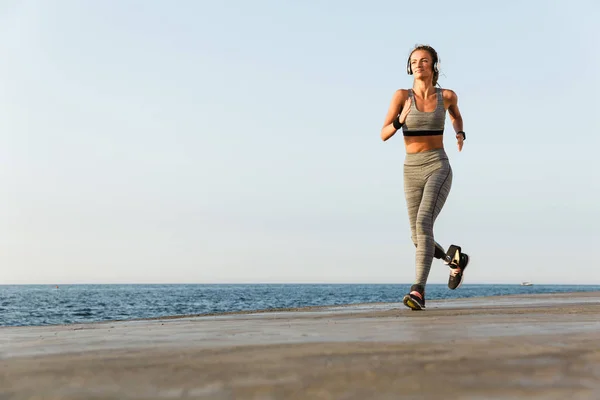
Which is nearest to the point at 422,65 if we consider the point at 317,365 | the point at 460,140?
the point at 460,140

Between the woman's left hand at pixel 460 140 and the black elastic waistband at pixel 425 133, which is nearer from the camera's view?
the black elastic waistband at pixel 425 133

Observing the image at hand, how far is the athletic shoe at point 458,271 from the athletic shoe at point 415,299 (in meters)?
0.72

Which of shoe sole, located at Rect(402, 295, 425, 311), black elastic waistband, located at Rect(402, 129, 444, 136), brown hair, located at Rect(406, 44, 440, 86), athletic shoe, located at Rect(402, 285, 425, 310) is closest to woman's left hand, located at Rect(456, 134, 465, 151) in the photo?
black elastic waistband, located at Rect(402, 129, 444, 136)

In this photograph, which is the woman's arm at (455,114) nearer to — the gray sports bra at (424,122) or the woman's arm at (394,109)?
the gray sports bra at (424,122)

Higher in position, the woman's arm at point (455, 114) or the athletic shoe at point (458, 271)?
the woman's arm at point (455, 114)

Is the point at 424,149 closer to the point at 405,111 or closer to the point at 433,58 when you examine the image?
the point at 405,111

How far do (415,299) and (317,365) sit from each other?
3746 mm

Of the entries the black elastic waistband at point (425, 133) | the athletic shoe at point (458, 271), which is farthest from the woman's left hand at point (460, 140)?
the athletic shoe at point (458, 271)

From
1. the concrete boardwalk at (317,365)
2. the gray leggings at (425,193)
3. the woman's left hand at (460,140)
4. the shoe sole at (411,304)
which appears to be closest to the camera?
the concrete boardwalk at (317,365)

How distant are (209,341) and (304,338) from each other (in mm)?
441

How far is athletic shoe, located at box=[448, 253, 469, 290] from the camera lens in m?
6.47

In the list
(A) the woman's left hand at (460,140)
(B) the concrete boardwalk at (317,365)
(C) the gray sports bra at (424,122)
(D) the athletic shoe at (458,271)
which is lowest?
(B) the concrete boardwalk at (317,365)

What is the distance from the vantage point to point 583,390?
1734 mm

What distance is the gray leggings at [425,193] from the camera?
600cm
